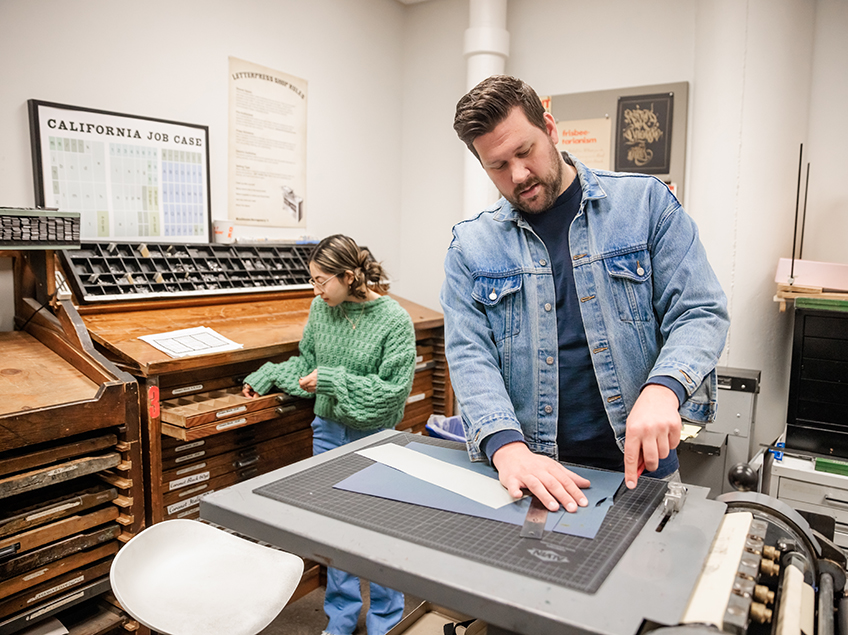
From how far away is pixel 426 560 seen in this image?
0.78 meters

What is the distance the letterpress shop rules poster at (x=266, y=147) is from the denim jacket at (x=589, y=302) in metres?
2.22

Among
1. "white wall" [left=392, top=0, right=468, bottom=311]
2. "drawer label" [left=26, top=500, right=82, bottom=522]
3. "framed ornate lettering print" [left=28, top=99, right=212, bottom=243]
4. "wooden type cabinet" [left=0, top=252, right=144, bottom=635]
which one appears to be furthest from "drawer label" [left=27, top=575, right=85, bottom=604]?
"white wall" [left=392, top=0, right=468, bottom=311]

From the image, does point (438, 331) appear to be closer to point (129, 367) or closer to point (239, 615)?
point (129, 367)

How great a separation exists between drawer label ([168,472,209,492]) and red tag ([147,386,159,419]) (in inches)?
11.2

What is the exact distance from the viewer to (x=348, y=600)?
2.29m

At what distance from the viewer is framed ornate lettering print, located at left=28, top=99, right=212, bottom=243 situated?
7.83ft

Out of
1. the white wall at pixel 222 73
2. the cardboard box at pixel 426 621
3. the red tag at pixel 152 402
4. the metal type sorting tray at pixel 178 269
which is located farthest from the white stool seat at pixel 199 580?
the white wall at pixel 222 73

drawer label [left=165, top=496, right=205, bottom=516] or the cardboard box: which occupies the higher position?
the cardboard box

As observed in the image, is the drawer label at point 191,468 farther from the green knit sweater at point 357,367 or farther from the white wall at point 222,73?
the white wall at point 222,73

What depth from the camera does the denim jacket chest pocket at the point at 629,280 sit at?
1210mm

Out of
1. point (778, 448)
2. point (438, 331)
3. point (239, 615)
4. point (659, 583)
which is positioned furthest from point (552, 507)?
point (438, 331)

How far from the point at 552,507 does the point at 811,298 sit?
7.27 feet

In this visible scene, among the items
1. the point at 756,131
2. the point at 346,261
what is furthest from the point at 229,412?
the point at 756,131

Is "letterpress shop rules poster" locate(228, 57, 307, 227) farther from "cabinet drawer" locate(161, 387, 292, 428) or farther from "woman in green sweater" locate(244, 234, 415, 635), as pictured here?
"cabinet drawer" locate(161, 387, 292, 428)
